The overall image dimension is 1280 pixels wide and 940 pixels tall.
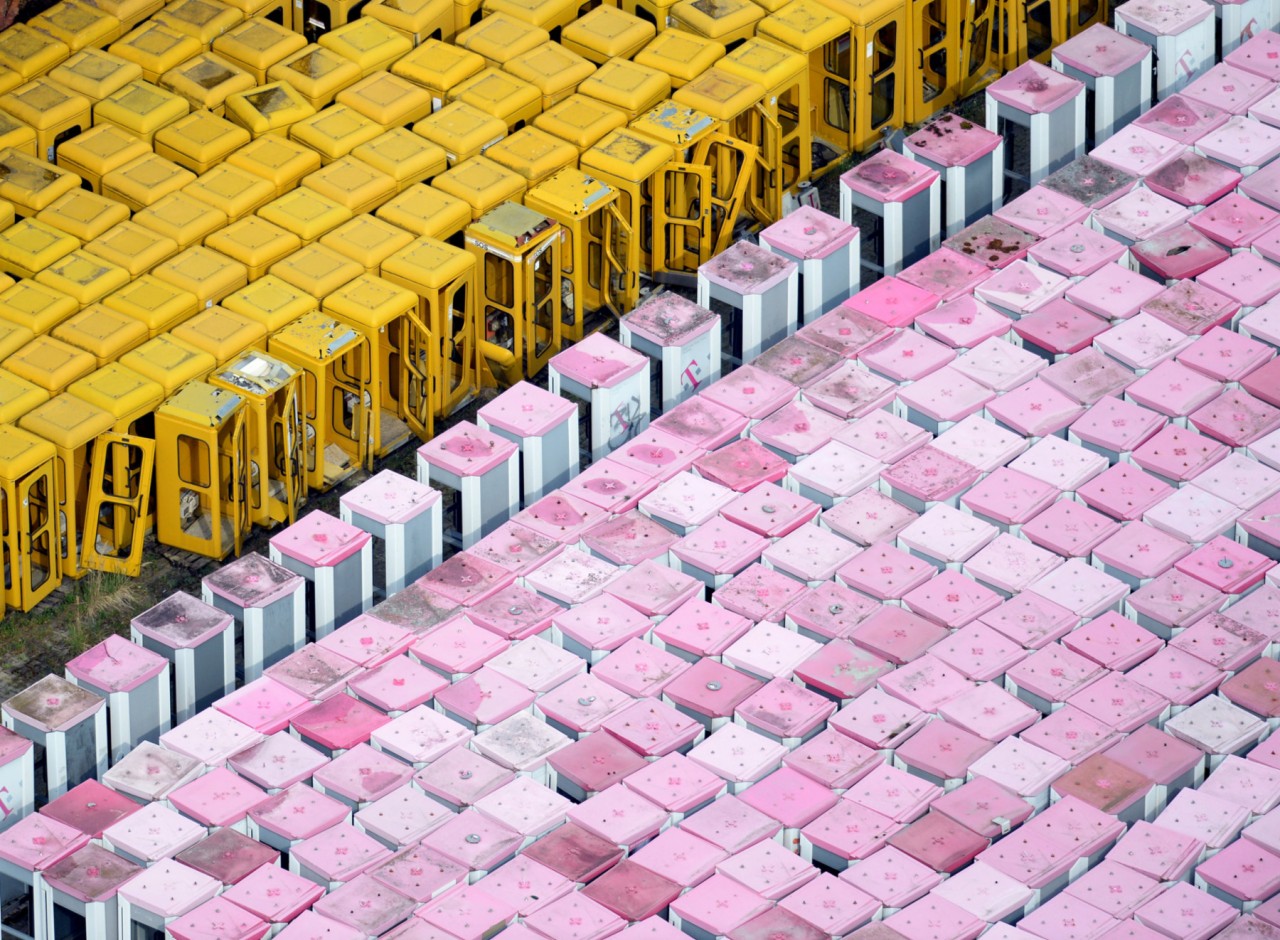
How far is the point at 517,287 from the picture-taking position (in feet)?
108

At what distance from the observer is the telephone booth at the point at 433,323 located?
106 feet

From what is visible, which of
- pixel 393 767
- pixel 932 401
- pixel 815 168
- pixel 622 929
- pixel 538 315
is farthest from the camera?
pixel 815 168

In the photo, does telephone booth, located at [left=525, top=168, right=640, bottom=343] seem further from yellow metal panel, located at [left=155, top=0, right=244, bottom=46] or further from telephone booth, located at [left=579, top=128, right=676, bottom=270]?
yellow metal panel, located at [left=155, top=0, right=244, bottom=46]

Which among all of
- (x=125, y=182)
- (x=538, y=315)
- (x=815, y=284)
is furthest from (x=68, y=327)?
(x=815, y=284)

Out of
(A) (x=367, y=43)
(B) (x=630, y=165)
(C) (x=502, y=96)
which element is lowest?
(B) (x=630, y=165)

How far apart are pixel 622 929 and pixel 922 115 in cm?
1308

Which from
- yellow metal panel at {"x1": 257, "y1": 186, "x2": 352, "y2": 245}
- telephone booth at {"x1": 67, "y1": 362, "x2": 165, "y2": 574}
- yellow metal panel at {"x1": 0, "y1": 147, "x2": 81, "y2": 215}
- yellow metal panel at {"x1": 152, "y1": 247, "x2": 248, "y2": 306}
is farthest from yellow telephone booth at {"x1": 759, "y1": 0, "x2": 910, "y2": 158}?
telephone booth at {"x1": 67, "y1": 362, "x2": 165, "y2": 574}

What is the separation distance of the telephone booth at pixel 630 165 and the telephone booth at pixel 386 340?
2.59 m

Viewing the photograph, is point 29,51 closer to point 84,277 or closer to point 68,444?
point 84,277

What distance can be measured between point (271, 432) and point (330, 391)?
3.26ft

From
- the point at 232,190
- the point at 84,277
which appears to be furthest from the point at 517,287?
the point at 84,277

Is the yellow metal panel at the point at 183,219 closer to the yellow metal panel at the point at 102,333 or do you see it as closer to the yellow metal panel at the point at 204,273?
the yellow metal panel at the point at 204,273

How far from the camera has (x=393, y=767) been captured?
27.9 metres

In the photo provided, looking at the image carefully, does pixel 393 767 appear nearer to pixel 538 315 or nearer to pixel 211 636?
pixel 211 636
